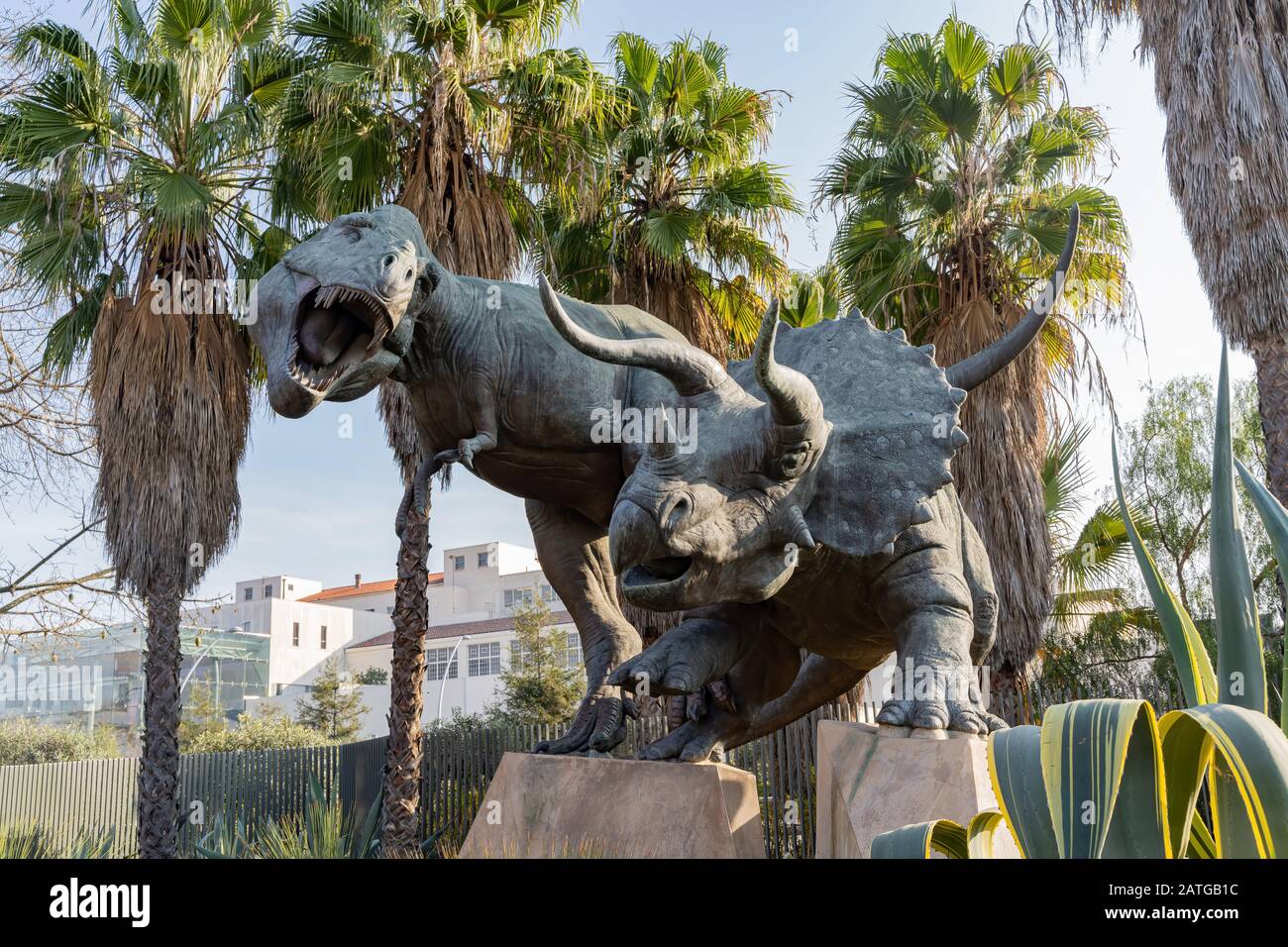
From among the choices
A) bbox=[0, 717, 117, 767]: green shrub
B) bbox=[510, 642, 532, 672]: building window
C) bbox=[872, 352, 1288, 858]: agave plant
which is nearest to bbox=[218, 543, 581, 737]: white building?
bbox=[0, 717, 117, 767]: green shrub

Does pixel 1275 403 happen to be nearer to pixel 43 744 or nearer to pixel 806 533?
pixel 806 533

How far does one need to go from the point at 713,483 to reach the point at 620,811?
1079 millimetres

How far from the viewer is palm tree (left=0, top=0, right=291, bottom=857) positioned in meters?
10.2

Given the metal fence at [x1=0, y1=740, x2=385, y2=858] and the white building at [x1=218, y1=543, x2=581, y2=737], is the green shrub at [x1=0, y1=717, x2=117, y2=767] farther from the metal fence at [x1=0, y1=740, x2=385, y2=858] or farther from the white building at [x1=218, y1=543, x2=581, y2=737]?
the metal fence at [x1=0, y1=740, x2=385, y2=858]

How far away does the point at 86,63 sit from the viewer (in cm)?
1025

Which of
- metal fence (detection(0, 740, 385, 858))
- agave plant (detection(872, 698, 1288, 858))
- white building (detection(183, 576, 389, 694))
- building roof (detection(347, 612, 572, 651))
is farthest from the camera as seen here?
white building (detection(183, 576, 389, 694))

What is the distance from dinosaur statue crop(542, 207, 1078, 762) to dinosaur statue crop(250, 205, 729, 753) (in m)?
0.19

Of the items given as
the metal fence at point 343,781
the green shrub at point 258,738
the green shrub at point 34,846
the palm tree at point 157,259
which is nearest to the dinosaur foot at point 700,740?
the green shrub at point 34,846

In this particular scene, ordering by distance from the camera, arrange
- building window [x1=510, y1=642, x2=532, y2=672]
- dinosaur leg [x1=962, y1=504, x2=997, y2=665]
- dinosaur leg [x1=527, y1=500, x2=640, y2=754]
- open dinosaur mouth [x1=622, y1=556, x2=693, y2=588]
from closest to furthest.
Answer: open dinosaur mouth [x1=622, y1=556, x2=693, y2=588] < dinosaur leg [x1=962, y1=504, x2=997, y2=665] < dinosaur leg [x1=527, y1=500, x2=640, y2=754] < building window [x1=510, y1=642, x2=532, y2=672]

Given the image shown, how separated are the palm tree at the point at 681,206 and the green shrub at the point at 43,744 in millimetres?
21273

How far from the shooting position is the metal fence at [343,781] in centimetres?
1174

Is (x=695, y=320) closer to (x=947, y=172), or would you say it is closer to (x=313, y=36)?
(x=947, y=172)

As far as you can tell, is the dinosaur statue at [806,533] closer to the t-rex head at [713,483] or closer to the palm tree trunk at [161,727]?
the t-rex head at [713,483]

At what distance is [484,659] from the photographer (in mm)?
36375
